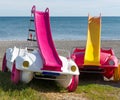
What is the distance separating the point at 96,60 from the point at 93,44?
891 millimetres

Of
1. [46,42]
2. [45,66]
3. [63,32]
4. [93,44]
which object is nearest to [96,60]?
[93,44]

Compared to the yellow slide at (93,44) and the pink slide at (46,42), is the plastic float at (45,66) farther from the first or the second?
the yellow slide at (93,44)

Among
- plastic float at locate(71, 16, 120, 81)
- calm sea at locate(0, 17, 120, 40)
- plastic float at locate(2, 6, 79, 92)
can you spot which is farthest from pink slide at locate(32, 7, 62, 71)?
calm sea at locate(0, 17, 120, 40)

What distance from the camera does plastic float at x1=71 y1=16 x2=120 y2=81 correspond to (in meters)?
11.7

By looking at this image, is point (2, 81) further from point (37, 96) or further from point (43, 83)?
point (37, 96)

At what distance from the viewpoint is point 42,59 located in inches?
390

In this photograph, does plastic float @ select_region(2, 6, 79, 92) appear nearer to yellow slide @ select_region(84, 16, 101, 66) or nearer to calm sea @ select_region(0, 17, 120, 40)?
yellow slide @ select_region(84, 16, 101, 66)

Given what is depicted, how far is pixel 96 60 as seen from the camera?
38.5 ft

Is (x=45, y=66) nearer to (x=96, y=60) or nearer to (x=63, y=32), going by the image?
(x=96, y=60)

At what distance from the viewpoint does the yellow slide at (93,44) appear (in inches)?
462

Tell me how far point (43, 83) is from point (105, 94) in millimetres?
1681

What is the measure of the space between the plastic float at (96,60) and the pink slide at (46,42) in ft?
4.98

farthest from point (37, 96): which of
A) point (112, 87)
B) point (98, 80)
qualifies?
point (98, 80)

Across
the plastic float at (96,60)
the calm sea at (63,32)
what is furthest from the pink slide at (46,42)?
the calm sea at (63,32)
